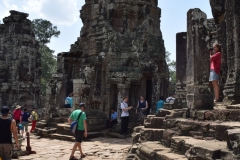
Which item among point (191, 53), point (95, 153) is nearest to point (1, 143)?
point (95, 153)

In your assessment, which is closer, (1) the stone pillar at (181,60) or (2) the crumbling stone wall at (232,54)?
(2) the crumbling stone wall at (232,54)

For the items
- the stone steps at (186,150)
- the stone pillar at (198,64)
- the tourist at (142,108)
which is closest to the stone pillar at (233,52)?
the stone pillar at (198,64)

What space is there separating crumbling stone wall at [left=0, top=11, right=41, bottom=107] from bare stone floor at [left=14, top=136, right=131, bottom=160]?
42.0 feet

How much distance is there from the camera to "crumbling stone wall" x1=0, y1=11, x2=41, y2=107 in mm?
21703

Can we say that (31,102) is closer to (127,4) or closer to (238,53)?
(127,4)

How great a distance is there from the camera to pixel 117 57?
1300 cm

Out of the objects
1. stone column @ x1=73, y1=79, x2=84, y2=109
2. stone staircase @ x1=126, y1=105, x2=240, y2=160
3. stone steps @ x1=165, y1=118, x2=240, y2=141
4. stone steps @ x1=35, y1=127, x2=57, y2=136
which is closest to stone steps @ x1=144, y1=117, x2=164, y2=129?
stone staircase @ x1=126, y1=105, x2=240, y2=160

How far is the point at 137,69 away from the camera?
1284cm

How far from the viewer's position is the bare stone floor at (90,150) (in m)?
7.47

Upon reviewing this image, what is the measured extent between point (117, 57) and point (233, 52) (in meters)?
7.36

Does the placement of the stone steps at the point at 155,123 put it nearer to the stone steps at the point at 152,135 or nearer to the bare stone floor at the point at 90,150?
the stone steps at the point at 152,135

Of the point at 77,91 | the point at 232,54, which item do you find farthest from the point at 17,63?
the point at 232,54

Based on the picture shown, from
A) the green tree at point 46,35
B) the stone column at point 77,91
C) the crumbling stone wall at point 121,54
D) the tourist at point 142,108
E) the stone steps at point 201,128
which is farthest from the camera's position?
the green tree at point 46,35

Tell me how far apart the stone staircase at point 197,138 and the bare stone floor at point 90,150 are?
1.24 meters
